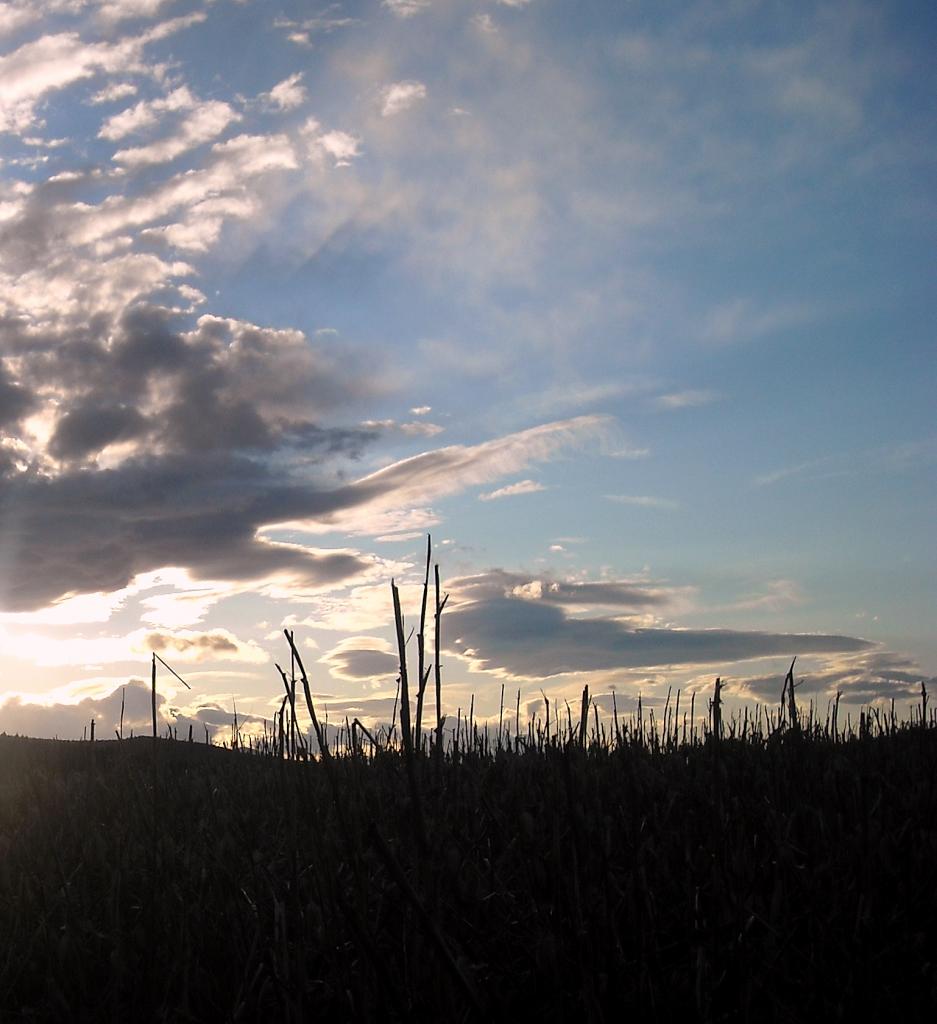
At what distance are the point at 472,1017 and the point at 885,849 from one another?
186cm

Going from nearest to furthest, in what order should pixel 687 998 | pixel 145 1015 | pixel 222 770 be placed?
pixel 687 998
pixel 145 1015
pixel 222 770

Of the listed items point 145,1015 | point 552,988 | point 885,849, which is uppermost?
point 885,849

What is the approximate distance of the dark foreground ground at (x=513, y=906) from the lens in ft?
8.47

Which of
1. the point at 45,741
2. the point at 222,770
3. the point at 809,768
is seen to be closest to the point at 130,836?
the point at 222,770

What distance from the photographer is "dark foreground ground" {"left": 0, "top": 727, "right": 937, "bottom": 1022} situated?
8.47 ft

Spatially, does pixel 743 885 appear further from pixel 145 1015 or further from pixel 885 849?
pixel 145 1015

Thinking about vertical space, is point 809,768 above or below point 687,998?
above

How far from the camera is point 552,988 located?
284 cm

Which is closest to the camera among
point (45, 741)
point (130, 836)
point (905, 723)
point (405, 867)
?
point (405, 867)

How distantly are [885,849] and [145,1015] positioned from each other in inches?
109

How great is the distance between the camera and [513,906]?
11.2ft

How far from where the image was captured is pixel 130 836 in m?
5.23

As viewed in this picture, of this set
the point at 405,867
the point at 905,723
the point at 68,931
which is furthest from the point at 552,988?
the point at 905,723

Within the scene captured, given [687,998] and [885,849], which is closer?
[687,998]
